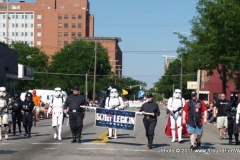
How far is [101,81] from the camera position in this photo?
98812 millimetres

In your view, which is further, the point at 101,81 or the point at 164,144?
the point at 101,81

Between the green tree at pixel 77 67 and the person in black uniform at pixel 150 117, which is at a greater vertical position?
the green tree at pixel 77 67

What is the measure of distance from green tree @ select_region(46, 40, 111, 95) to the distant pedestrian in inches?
3088

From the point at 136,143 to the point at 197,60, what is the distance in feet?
77.8

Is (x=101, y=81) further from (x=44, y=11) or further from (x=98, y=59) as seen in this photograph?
(x=44, y=11)

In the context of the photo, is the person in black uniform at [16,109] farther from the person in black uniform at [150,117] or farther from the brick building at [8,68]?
the brick building at [8,68]

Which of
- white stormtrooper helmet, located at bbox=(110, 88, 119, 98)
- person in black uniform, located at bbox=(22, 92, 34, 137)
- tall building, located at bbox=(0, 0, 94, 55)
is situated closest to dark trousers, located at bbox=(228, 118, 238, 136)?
white stormtrooper helmet, located at bbox=(110, 88, 119, 98)

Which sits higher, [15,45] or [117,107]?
[15,45]

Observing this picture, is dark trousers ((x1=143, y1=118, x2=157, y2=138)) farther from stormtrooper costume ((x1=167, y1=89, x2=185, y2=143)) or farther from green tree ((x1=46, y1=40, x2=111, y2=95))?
green tree ((x1=46, y1=40, x2=111, y2=95))

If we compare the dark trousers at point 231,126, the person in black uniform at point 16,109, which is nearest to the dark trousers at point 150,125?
the dark trousers at point 231,126

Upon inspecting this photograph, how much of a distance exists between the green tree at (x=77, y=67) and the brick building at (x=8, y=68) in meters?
45.1

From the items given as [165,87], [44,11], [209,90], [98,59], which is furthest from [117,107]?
[44,11]

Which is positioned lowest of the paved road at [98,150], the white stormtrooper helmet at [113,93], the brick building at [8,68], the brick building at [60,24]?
the paved road at [98,150]

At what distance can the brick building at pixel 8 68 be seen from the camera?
148 feet
